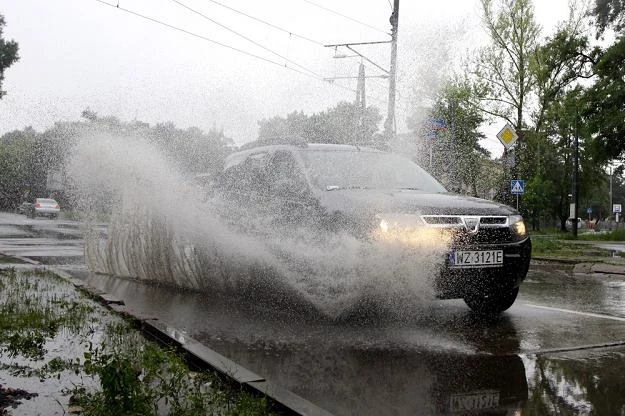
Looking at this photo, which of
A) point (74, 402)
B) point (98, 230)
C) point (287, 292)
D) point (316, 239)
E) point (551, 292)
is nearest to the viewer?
point (74, 402)

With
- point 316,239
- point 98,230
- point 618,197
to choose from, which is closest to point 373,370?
point 316,239

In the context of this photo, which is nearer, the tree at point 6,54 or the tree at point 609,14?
the tree at point 609,14

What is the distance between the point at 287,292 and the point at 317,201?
3.62ft

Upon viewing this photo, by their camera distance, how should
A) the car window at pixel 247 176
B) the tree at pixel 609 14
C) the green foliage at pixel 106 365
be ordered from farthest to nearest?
the tree at pixel 609 14 → the car window at pixel 247 176 → the green foliage at pixel 106 365

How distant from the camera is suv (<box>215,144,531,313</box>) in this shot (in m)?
5.55

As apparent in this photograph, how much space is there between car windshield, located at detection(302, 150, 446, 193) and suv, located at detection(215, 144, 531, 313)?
1 cm

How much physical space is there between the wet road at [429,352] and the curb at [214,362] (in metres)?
0.23

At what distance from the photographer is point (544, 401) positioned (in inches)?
144

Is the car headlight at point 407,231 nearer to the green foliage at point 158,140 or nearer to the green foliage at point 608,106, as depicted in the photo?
the green foliage at point 158,140

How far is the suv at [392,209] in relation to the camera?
5.55m

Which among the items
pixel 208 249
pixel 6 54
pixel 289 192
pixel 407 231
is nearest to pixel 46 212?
pixel 6 54

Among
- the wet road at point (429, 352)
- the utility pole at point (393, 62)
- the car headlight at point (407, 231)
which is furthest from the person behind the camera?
the utility pole at point (393, 62)

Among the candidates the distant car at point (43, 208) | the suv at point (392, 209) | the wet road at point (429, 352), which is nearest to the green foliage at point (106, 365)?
the wet road at point (429, 352)

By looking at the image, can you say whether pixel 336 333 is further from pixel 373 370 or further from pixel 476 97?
pixel 476 97
